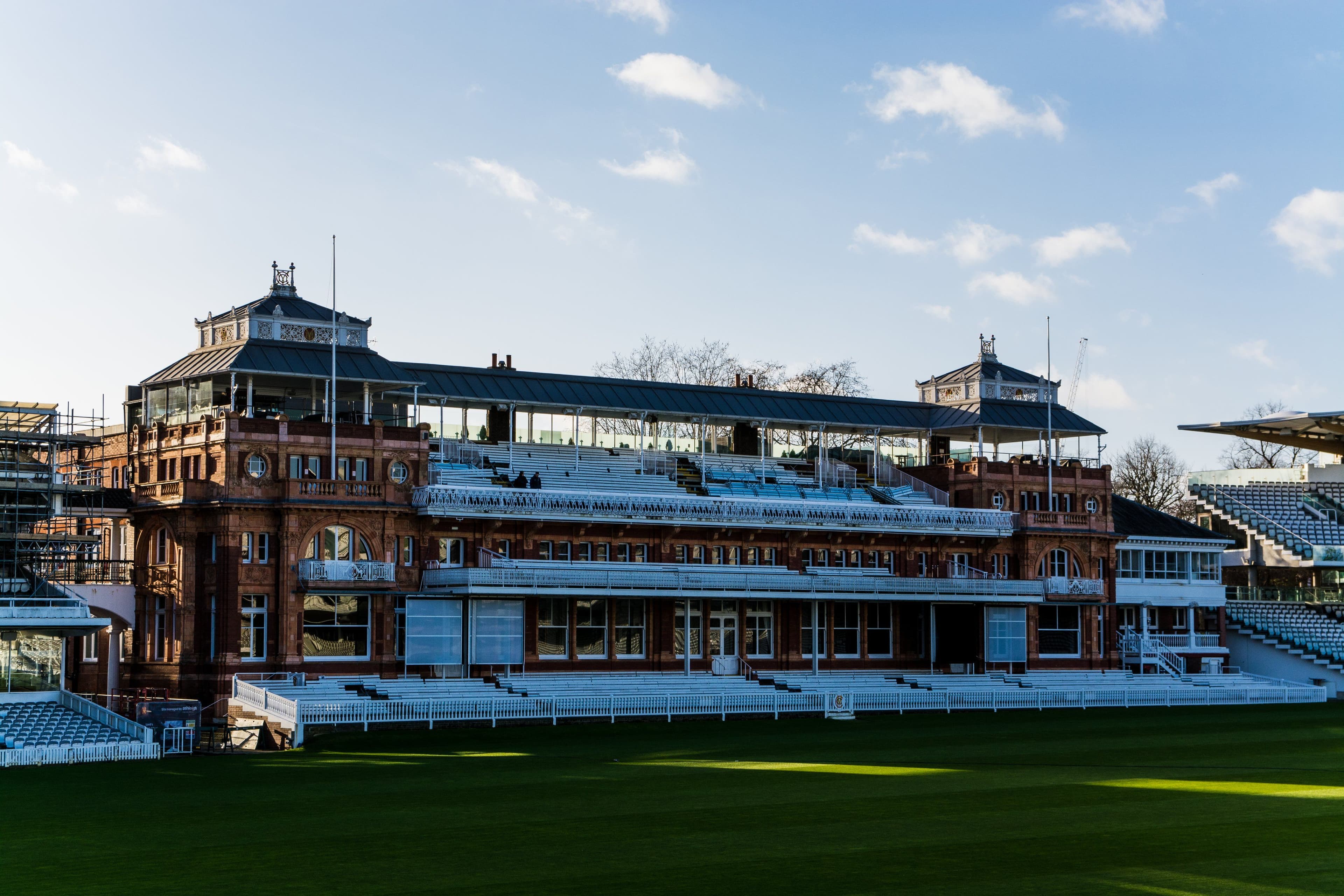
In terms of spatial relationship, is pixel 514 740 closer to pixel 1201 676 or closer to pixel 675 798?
pixel 675 798

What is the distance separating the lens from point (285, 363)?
2069 inches

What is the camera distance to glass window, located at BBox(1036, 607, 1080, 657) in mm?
65438

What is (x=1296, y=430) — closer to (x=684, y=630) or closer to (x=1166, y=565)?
(x=1166, y=565)

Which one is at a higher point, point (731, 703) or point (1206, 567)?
point (1206, 567)

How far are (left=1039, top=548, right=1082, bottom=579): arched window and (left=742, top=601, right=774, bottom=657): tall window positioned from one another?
41.2 ft

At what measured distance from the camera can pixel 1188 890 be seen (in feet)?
63.7

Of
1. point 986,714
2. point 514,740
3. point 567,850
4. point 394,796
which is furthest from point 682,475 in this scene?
point 567,850

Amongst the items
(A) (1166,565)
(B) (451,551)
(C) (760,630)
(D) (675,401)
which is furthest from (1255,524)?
(B) (451,551)

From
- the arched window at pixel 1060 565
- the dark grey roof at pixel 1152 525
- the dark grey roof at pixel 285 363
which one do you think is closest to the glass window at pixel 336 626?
the dark grey roof at pixel 285 363

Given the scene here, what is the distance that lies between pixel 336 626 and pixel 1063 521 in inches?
1172

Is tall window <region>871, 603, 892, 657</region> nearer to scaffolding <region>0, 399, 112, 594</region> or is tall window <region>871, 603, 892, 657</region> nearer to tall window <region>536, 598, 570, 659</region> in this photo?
tall window <region>536, 598, 570, 659</region>

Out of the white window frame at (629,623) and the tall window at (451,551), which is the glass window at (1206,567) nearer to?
the white window frame at (629,623)

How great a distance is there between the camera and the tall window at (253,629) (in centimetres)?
5025

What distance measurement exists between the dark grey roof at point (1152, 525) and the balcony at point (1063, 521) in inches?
129
